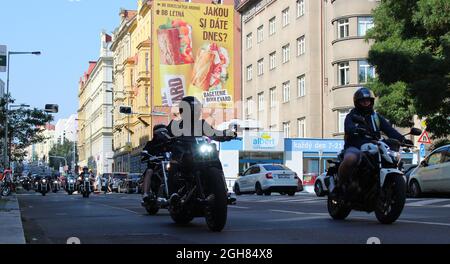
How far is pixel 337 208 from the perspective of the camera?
1003 centimetres

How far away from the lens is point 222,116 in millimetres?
67500

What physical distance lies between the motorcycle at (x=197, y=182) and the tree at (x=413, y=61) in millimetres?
18628

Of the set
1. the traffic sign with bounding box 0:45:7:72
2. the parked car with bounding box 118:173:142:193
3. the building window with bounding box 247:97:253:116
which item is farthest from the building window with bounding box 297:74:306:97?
the traffic sign with bounding box 0:45:7:72

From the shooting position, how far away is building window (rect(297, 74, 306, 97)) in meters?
51.3

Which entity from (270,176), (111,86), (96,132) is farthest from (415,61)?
(96,132)

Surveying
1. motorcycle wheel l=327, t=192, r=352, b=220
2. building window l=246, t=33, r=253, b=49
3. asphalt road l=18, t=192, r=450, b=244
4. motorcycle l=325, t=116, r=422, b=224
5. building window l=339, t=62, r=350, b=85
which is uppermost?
building window l=246, t=33, r=253, b=49

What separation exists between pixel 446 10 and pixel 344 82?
70.5 ft

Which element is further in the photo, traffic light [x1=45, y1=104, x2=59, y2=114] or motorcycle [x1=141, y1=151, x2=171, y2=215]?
traffic light [x1=45, y1=104, x2=59, y2=114]

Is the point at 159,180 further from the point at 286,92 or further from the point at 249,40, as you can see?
the point at 249,40

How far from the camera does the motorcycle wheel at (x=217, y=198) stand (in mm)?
8406

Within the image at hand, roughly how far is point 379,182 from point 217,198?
2.18 m

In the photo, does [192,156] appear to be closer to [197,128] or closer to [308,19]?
[197,128]

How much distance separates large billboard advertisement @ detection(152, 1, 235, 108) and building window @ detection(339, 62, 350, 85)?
20787 mm

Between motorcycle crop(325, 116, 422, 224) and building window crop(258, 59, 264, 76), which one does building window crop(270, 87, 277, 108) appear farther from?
motorcycle crop(325, 116, 422, 224)
